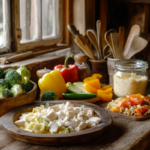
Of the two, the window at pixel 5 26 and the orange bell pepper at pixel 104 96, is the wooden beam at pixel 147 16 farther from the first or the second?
the window at pixel 5 26

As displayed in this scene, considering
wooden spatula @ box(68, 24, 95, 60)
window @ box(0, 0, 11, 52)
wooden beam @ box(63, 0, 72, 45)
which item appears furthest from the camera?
wooden beam @ box(63, 0, 72, 45)

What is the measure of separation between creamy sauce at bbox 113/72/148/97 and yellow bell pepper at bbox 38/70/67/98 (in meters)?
0.40

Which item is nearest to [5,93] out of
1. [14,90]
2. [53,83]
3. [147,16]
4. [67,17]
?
[14,90]

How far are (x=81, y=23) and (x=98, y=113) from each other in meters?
1.31

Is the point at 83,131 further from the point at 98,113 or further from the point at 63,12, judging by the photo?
the point at 63,12

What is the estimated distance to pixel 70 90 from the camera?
1.85 m

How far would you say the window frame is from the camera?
1958 millimetres

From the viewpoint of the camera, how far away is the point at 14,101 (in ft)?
4.58

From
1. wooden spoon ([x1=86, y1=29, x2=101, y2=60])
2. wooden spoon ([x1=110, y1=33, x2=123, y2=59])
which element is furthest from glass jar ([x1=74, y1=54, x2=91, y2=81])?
wooden spoon ([x1=110, y1=33, x2=123, y2=59])

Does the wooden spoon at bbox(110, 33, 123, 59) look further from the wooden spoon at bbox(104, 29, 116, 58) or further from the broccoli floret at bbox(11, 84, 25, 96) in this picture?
the broccoli floret at bbox(11, 84, 25, 96)

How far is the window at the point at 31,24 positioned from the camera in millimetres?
1947

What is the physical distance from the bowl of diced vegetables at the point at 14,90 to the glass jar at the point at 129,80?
2.16 feet

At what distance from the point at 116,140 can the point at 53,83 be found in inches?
30.5

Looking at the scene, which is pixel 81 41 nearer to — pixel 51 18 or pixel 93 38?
pixel 93 38
